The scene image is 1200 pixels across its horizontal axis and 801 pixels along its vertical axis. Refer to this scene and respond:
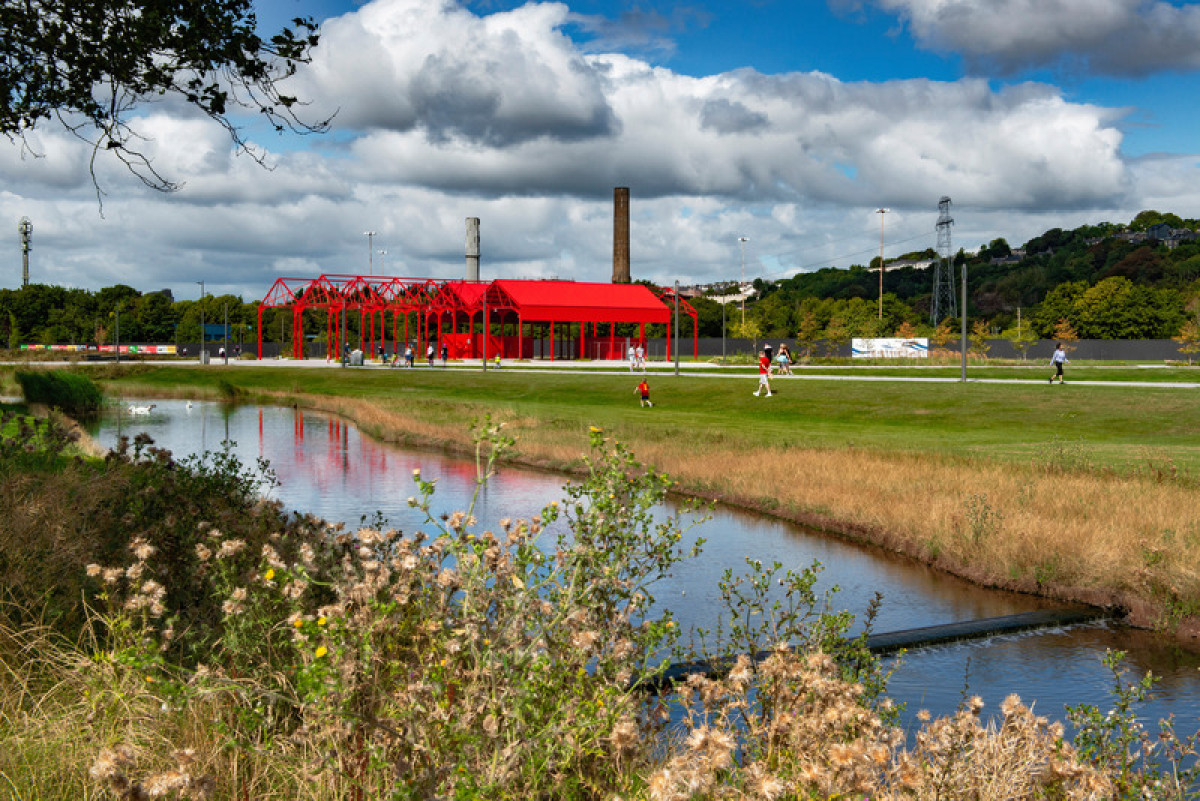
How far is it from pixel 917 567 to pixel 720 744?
11.1 meters

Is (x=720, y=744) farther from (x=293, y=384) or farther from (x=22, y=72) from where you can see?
(x=293, y=384)

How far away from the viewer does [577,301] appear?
2788 inches

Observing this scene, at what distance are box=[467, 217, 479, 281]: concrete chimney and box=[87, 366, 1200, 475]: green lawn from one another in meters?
40.9

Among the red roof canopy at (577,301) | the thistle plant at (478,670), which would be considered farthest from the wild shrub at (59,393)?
the red roof canopy at (577,301)

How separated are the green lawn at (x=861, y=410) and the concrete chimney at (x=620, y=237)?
39.1 m

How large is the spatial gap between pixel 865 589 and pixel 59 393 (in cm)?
3030

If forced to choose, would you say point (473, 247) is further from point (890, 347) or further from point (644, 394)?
point (644, 394)

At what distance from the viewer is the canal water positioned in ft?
28.6

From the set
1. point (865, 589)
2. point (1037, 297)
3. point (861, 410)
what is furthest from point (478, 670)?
point (1037, 297)

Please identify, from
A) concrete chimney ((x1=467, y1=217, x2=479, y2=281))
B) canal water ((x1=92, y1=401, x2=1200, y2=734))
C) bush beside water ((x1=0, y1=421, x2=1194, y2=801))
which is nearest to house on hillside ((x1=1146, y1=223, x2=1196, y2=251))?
concrete chimney ((x1=467, y1=217, x2=479, y2=281))

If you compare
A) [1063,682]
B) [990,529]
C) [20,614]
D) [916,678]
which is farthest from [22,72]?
[990,529]

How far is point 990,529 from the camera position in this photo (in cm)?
1295

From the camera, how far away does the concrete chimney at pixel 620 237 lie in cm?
8450

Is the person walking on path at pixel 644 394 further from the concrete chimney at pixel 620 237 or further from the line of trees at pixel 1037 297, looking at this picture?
the concrete chimney at pixel 620 237
